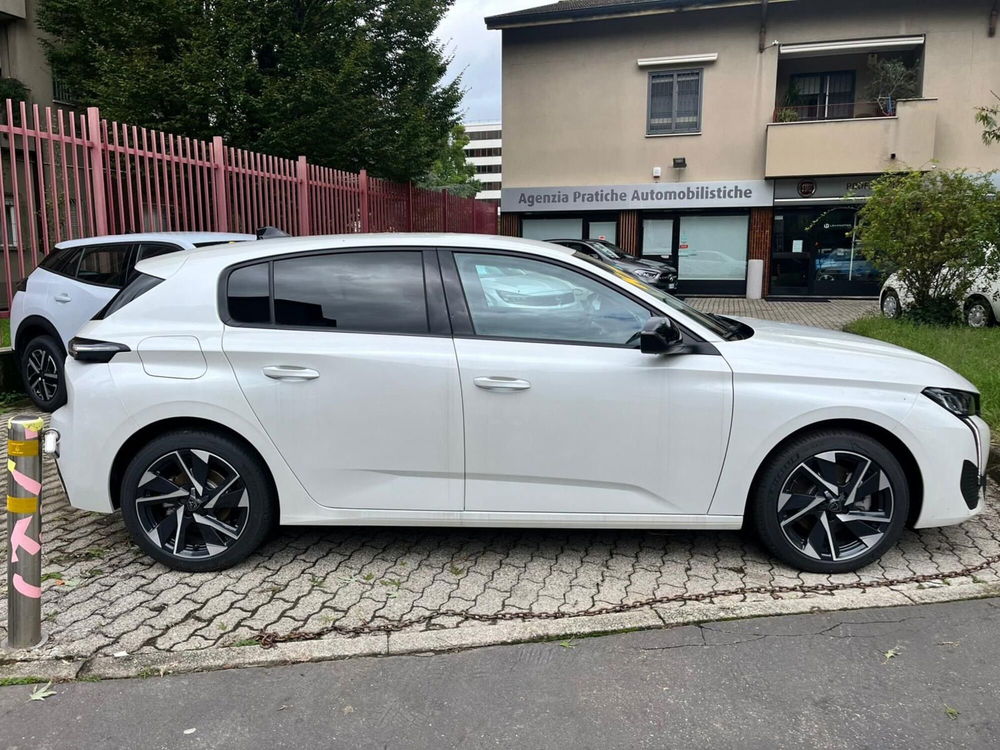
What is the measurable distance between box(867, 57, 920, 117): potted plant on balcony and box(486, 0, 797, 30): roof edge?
2965 millimetres

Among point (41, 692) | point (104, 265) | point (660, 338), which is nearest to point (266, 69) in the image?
point (104, 265)

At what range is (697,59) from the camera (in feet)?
62.4

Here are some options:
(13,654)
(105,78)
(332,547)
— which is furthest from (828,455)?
(105,78)

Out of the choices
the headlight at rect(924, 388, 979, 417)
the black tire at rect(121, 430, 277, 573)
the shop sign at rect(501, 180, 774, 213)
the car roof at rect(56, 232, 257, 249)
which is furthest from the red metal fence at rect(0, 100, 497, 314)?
the shop sign at rect(501, 180, 774, 213)

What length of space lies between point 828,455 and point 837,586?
63 centimetres

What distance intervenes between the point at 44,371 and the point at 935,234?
10.4 meters

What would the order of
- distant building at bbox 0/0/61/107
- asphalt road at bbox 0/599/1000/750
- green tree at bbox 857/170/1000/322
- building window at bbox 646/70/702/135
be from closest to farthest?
1. asphalt road at bbox 0/599/1000/750
2. green tree at bbox 857/170/1000/322
3. distant building at bbox 0/0/61/107
4. building window at bbox 646/70/702/135

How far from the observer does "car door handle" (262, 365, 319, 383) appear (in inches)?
140

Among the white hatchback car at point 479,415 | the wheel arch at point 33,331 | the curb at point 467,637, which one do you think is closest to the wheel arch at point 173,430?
the white hatchback car at point 479,415

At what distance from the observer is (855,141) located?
712 inches

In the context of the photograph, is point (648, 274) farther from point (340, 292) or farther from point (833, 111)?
point (340, 292)

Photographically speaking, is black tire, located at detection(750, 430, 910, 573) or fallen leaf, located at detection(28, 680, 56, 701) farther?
black tire, located at detection(750, 430, 910, 573)

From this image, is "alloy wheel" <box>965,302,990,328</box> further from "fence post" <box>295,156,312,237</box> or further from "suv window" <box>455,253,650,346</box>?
"suv window" <box>455,253,650,346</box>

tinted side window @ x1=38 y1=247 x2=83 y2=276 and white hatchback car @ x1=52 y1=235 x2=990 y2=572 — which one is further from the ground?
tinted side window @ x1=38 y1=247 x2=83 y2=276
